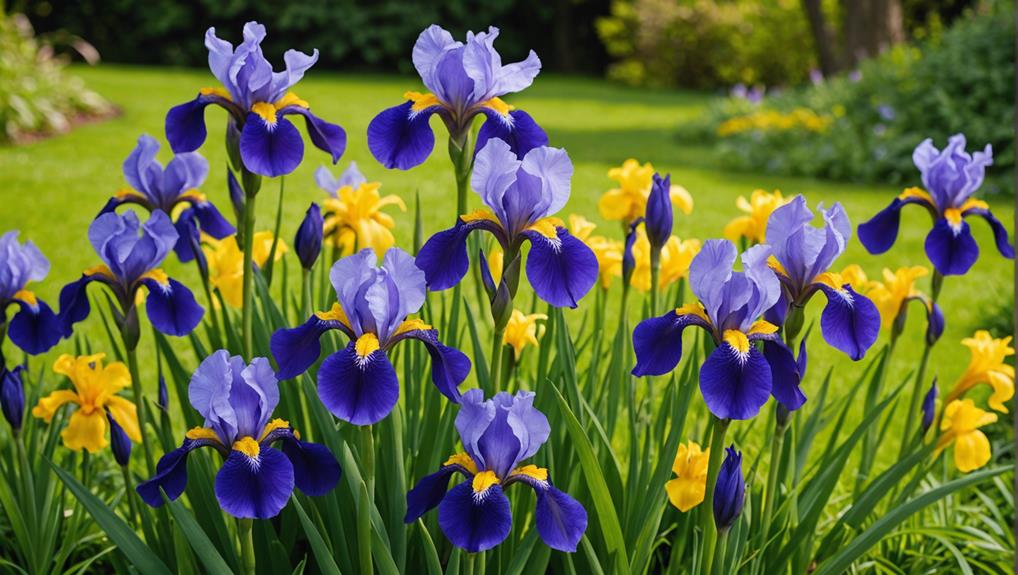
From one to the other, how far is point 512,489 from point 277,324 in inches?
23.3

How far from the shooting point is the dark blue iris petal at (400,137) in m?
1.63

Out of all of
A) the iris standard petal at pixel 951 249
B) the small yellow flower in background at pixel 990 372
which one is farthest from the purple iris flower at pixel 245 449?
the small yellow flower in background at pixel 990 372

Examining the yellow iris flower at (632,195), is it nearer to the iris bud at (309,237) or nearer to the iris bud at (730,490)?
the iris bud at (309,237)

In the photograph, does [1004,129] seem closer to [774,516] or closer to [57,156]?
[774,516]

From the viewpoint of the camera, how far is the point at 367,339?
1415mm

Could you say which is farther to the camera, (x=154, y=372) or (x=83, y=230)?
(x=83, y=230)

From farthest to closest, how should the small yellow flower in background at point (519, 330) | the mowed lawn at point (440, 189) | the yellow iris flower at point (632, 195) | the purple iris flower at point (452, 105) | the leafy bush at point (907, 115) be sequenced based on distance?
the leafy bush at point (907, 115) → the mowed lawn at point (440, 189) → the yellow iris flower at point (632, 195) → the small yellow flower in background at point (519, 330) → the purple iris flower at point (452, 105)

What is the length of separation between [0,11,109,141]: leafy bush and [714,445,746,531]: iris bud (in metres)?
8.36

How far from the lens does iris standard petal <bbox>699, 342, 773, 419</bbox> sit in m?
1.41

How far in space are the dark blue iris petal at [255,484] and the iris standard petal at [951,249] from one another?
1376mm

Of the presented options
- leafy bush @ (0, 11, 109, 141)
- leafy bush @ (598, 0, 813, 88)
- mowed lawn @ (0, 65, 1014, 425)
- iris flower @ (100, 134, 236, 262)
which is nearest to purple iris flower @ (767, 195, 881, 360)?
iris flower @ (100, 134, 236, 262)

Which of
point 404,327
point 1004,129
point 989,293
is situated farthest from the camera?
point 1004,129

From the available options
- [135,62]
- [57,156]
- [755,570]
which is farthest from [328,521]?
[135,62]

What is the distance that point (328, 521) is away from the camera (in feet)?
5.96
